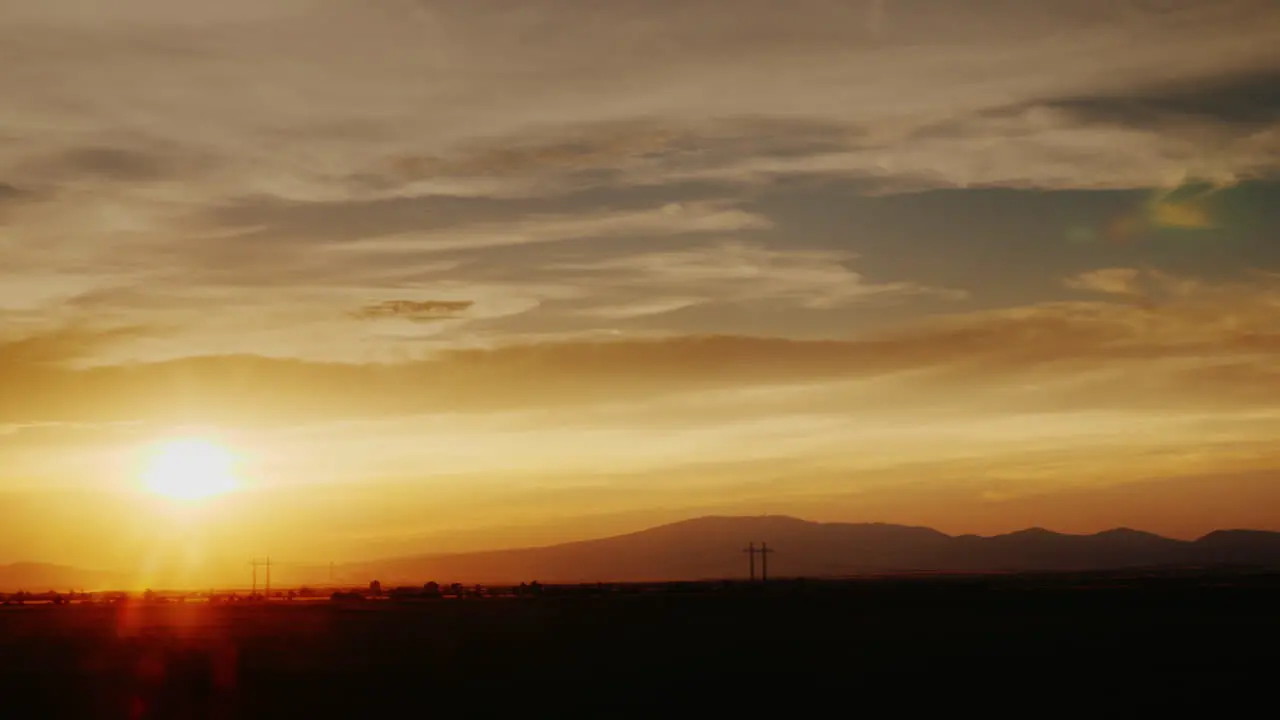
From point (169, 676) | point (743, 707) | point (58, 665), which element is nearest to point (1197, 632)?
point (743, 707)

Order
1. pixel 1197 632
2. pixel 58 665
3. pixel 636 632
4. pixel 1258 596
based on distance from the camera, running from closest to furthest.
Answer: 1. pixel 58 665
2. pixel 1197 632
3. pixel 636 632
4. pixel 1258 596

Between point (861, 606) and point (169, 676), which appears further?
point (861, 606)

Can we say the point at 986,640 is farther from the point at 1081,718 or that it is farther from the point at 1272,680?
the point at 1081,718

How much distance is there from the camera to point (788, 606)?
11188 centimetres

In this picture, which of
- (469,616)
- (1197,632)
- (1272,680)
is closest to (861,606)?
(469,616)

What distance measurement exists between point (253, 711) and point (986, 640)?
3926cm

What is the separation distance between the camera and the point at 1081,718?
3775 cm

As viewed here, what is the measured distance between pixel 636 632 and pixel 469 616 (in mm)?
28871

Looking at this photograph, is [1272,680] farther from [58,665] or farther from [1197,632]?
[58,665]

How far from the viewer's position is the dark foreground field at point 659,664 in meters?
42.1

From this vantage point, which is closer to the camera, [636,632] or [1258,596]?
[636,632]

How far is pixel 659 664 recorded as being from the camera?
55625 mm

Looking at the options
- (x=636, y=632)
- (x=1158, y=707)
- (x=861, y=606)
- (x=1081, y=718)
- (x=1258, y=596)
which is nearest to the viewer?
(x=1081, y=718)

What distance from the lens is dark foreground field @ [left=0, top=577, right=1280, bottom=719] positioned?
138ft
